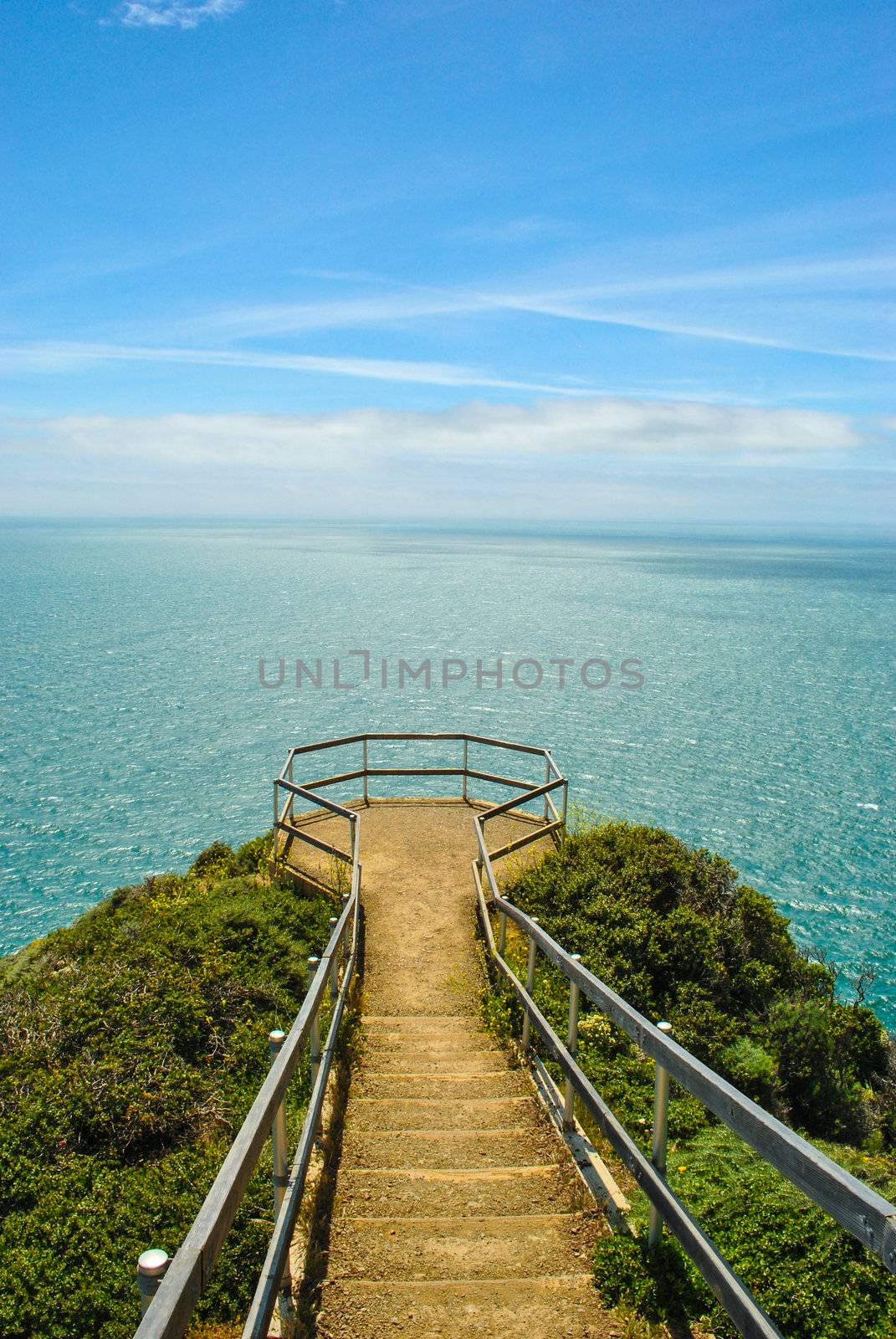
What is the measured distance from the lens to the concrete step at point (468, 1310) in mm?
3436

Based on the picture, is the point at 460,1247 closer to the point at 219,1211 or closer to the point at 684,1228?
the point at 684,1228

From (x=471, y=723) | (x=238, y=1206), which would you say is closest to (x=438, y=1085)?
(x=238, y=1206)

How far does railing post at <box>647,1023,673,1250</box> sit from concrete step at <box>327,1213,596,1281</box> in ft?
1.34

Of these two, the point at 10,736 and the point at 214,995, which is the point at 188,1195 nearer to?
the point at 214,995

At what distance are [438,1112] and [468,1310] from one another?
2.35 m

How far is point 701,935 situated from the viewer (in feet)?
34.3

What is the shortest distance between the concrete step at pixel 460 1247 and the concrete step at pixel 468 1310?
89 mm

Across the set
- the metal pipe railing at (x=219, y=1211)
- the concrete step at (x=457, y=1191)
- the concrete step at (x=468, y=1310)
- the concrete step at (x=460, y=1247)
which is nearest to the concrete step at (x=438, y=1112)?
the concrete step at (x=457, y=1191)

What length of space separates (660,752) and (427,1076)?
112 feet

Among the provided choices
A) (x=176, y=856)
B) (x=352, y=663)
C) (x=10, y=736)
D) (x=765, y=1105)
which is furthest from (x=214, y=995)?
(x=352, y=663)

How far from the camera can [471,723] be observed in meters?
43.0

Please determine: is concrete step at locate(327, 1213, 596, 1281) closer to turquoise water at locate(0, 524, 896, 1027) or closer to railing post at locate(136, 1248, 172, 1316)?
railing post at locate(136, 1248, 172, 1316)

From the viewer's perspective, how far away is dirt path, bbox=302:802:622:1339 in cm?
356

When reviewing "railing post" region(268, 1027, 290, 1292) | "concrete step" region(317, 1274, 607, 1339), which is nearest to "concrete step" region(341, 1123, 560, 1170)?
"concrete step" region(317, 1274, 607, 1339)
